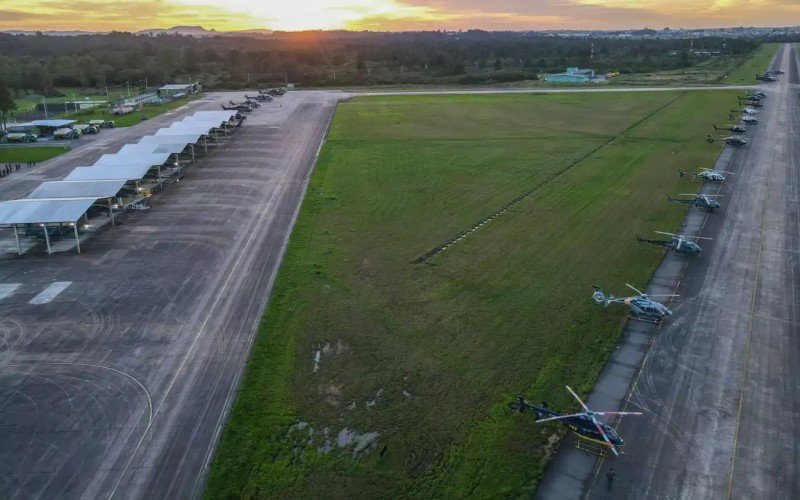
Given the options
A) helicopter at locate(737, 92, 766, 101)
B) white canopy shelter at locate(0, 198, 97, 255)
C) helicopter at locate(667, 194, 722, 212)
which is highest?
helicopter at locate(737, 92, 766, 101)

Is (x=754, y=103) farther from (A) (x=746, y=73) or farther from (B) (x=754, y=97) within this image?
(A) (x=746, y=73)

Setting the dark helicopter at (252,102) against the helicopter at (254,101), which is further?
the helicopter at (254,101)

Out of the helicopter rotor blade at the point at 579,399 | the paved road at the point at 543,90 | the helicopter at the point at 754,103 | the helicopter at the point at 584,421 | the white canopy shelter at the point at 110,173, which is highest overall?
the paved road at the point at 543,90

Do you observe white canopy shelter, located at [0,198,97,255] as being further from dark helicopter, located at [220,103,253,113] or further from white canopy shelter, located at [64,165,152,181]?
dark helicopter, located at [220,103,253,113]

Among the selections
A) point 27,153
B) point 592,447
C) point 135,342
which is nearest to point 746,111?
point 592,447

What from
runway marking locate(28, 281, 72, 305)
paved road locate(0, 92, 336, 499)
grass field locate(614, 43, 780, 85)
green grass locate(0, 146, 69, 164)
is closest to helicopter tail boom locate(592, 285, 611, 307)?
paved road locate(0, 92, 336, 499)

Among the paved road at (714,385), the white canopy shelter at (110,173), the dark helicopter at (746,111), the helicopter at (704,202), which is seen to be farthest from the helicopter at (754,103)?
the white canopy shelter at (110,173)

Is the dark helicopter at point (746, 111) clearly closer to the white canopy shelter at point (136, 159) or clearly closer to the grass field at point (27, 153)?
the white canopy shelter at point (136, 159)
